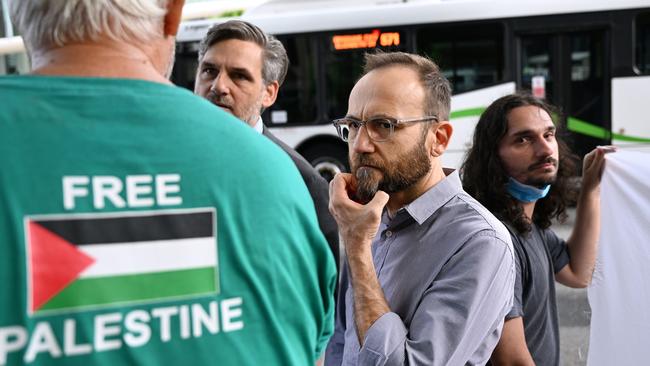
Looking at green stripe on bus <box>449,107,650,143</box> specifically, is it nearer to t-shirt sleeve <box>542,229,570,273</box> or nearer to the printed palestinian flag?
t-shirt sleeve <box>542,229,570,273</box>

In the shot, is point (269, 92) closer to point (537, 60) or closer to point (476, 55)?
point (476, 55)

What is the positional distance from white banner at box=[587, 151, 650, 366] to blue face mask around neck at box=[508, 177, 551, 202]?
11.0 inches

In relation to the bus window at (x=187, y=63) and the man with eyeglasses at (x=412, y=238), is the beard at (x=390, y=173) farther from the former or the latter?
the bus window at (x=187, y=63)

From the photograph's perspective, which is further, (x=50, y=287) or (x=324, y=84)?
(x=324, y=84)

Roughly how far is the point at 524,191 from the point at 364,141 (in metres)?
0.96

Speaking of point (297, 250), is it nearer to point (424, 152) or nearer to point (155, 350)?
point (155, 350)

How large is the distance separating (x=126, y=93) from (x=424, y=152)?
111cm

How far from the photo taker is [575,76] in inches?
411

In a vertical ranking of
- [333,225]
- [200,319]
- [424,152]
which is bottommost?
[333,225]

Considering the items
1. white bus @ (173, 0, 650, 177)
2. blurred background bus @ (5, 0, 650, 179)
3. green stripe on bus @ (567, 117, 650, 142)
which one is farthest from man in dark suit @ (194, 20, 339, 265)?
green stripe on bus @ (567, 117, 650, 142)

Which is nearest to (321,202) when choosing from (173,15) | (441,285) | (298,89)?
(441,285)

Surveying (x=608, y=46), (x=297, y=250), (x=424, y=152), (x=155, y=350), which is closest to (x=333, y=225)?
(x=424, y=152)

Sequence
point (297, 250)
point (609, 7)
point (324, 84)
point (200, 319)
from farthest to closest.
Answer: point (324, 84) < point (609, 7) < point (297, 250) < point (200, 319)

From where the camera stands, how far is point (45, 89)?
103 cm
